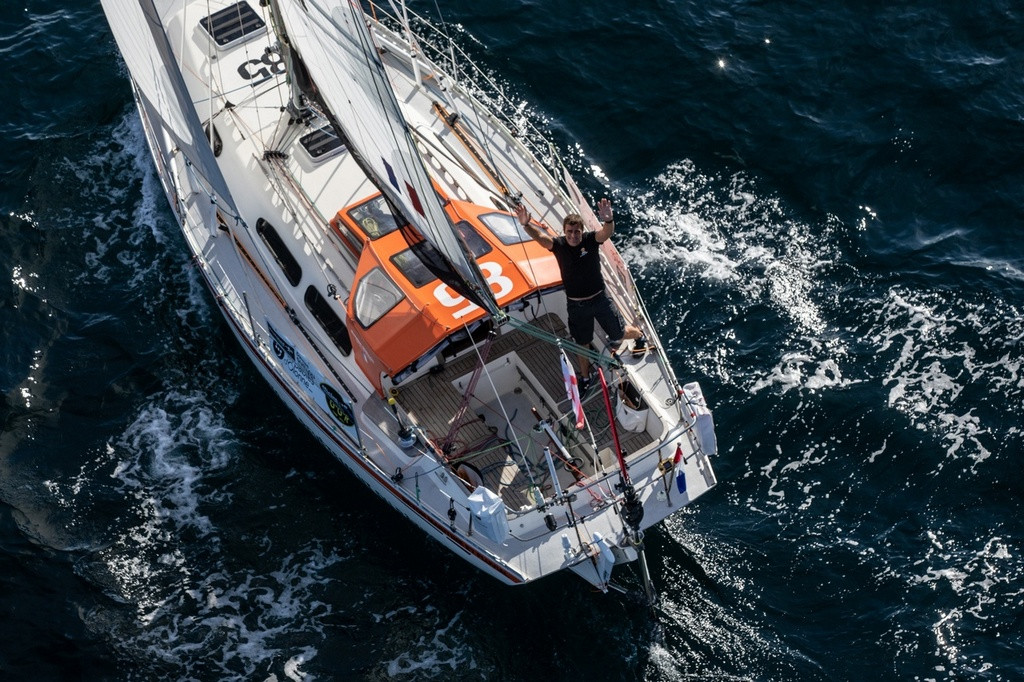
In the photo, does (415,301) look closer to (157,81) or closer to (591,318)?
(591,318)

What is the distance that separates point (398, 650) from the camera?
1989cm

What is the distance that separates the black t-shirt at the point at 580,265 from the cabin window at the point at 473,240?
158 centimetres

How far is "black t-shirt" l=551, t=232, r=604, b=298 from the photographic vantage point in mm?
19031

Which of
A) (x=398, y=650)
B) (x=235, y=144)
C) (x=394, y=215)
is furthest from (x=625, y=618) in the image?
(x=235, y=144)

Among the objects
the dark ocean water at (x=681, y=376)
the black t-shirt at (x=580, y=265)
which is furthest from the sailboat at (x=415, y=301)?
the dark ocean water at (x=681, y=376)

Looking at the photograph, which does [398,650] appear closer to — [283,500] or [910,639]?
[283,500]

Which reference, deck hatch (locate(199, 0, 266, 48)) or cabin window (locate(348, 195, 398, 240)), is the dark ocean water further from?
cabin window (locate(348, 195, 398, 240))

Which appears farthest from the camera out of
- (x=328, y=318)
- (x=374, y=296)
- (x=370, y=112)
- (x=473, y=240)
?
(x=328, y=318)

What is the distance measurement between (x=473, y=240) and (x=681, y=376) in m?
5.27

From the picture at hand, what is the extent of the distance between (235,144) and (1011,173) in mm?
17071

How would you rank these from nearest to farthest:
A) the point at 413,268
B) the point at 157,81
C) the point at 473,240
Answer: the point at 157,81 < the point at 413,268 < the point at 473,240

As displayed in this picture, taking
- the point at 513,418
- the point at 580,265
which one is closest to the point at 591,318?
the point at 580,265

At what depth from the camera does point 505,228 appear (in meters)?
21.0

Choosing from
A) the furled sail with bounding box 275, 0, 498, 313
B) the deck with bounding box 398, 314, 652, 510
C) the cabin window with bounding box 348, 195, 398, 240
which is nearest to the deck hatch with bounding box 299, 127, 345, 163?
the cabin window with bounding box 348, 195, 398, 240
